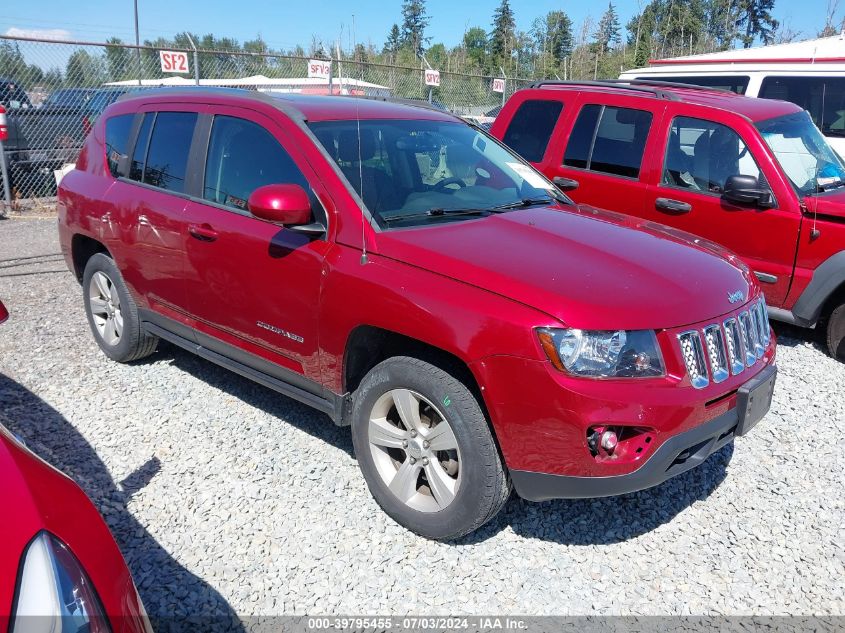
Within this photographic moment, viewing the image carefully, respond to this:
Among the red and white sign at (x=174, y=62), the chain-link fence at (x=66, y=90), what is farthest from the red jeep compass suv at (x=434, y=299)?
the red and white sign at (x=174, y=62)

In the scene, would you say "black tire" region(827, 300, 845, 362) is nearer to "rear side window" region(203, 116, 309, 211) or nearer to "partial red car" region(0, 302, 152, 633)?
"rear side window" region(203, 116, 309, 211)

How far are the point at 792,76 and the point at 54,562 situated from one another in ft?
32.0

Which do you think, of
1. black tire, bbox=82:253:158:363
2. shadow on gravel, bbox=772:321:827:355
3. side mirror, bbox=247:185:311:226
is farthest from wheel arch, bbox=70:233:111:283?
shadow on gravel, bbox=772:321:827:355

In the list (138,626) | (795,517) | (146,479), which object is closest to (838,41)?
(795,517)

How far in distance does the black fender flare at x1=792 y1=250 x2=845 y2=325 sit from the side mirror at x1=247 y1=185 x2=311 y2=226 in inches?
151

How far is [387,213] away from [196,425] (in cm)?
179

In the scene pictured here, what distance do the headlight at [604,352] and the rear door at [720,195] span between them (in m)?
3.12

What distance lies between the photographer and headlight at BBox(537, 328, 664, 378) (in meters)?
2.57

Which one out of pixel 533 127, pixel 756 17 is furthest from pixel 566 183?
pixel 756 17

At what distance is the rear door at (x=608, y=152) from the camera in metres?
5.70

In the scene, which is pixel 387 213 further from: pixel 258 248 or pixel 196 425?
pixel 196 425

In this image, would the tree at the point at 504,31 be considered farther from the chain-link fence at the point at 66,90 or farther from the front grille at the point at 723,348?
the front grille at the point at 723,348

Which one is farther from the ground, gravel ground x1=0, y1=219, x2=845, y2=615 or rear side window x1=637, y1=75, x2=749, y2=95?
rear side window x1=637, y1=75, x2=749, y2=95

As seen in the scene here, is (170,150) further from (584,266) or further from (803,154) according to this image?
(803,154)
